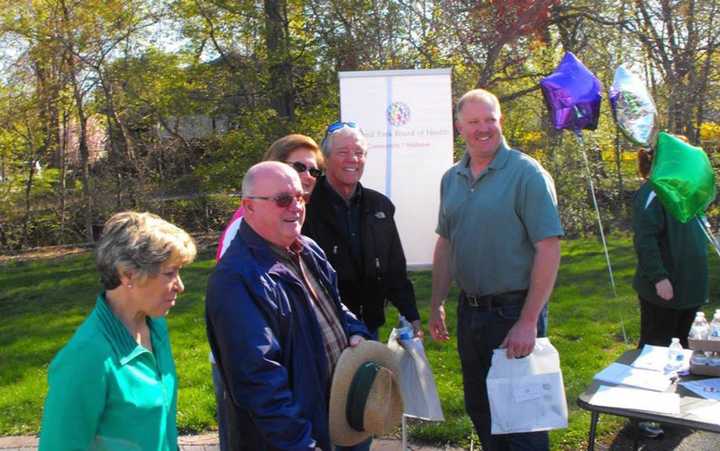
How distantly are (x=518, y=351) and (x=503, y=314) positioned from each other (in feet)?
0.67

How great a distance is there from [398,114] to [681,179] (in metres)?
1.85

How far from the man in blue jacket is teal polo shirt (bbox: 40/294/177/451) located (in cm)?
24

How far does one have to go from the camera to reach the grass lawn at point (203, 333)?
4.47 m

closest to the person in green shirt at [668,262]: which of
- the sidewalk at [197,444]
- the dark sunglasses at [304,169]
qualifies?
the sidewalk at [197,444]

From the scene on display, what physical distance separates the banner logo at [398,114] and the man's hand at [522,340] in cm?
192

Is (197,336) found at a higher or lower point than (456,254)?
lower

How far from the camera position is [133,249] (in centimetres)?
195

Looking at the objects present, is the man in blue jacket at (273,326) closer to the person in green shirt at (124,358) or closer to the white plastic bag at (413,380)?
the person in green shirt at (124,358)

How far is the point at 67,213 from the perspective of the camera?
12969mm

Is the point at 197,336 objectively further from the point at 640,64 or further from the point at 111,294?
the point at 640,64

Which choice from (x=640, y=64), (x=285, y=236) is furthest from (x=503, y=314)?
(x=640, y=64)

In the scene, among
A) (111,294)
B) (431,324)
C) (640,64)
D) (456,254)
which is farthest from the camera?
(640,64)

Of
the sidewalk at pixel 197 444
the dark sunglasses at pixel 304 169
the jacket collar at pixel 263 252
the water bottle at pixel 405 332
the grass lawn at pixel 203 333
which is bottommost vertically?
the sidewalk at pixel 197 444

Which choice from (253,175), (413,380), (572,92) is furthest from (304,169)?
(572,92)
